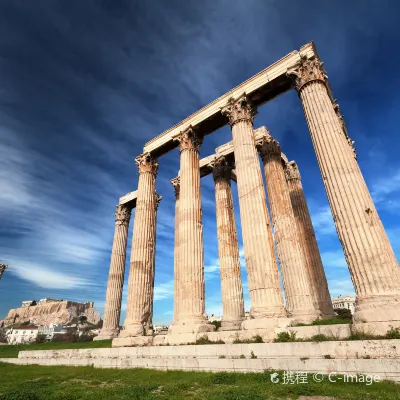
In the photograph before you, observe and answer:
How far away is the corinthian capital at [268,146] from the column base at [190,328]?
14123 millimetres

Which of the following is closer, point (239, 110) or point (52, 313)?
point (239, 110)

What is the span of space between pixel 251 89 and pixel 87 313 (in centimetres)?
17320

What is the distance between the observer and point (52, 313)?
5689 inches

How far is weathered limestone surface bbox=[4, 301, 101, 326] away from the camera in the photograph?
141 m

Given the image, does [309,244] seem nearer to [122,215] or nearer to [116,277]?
[116,277]

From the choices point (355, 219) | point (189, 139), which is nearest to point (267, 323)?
point (355, 219)

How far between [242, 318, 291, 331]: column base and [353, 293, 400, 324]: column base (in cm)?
311

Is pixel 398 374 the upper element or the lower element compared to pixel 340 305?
lower

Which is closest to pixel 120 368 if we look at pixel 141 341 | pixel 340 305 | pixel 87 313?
pixel 141 341

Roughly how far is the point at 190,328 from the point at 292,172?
1725cm

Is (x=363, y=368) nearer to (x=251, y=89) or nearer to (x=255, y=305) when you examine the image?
(x=255, y=305)

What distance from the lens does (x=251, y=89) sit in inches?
763

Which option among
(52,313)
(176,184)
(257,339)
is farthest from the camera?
(52,313)

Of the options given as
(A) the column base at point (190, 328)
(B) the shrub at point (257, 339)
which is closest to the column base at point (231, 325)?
(A) the column base at point (190, 328)
